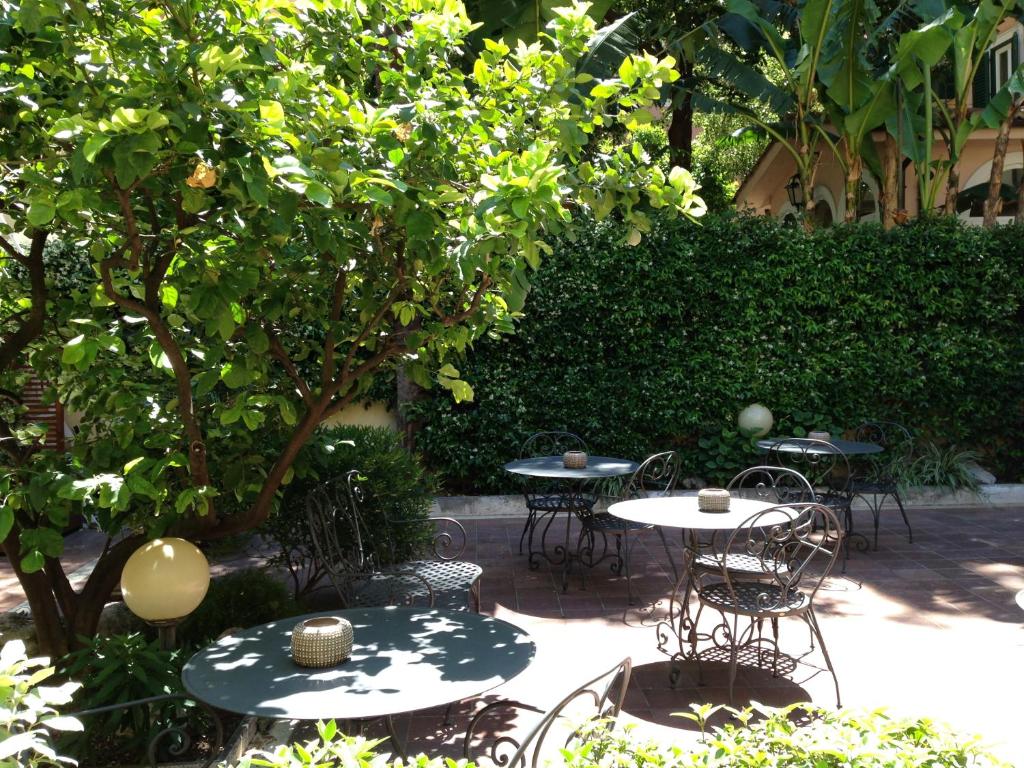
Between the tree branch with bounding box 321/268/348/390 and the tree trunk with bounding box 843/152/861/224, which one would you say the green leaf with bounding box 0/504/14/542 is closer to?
the tree branch with bounding box 321/268/348/390

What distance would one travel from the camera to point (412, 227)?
289 centimetres

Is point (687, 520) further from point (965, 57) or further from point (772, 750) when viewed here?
point (965, 57)

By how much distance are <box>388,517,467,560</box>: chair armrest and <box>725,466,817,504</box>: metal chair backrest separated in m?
1.87

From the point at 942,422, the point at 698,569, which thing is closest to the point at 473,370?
the point at 698,569

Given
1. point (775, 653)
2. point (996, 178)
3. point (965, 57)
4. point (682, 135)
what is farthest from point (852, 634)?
point (682, 135)

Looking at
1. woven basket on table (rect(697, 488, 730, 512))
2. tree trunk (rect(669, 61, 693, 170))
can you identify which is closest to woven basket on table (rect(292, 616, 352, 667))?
woven basket on table (rect(697, 488, 730, 512))

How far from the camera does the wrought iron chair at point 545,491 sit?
6996 millimetres

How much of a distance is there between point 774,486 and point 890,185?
25.3 feet

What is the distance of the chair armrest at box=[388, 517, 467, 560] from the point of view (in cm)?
546

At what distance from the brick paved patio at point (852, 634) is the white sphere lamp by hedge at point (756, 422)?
208 centimetres

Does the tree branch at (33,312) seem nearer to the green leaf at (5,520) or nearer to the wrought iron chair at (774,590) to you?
the green leaf at (5,520)

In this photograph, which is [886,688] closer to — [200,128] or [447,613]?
[447,613]

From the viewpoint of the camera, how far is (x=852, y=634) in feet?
17.5

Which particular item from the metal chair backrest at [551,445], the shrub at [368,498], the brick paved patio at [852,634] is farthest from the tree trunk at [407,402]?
the shrub at [368,498]
